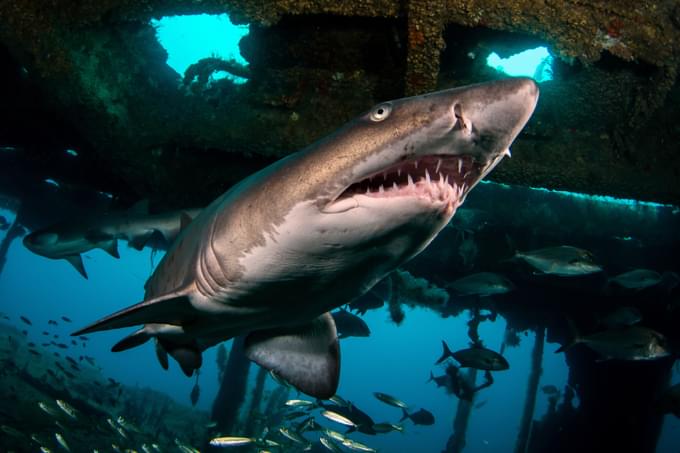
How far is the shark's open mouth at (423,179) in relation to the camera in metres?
1.50

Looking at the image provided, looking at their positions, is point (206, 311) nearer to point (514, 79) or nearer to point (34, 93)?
point (514, 79)

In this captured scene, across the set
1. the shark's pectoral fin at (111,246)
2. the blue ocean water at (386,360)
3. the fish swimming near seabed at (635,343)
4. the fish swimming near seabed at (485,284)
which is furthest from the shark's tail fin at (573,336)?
the blue ocean water at (386,360)

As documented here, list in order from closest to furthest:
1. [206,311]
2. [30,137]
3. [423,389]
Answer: [206,311] < [30,137] < [423,389]

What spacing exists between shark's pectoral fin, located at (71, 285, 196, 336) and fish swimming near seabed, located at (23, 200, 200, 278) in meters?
2.22

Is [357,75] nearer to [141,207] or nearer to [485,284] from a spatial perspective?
[141,207]

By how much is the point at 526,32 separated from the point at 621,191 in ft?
6.30

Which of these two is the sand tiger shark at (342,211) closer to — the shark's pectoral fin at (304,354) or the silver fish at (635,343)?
the shark's pectoral fin at (304,354)

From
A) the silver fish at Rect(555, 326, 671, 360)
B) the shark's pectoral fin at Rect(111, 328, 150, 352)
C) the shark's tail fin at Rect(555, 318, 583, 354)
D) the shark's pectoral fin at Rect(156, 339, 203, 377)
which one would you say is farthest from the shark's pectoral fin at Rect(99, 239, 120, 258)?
the silver fish at Rect(555, 326, 671, 360)

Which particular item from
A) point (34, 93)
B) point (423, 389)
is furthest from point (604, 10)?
point (423, 389)

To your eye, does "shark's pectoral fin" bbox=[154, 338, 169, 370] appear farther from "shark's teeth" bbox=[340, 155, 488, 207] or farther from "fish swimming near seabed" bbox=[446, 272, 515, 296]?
"fish swimming near seabed" bbox=[446, 272, 515, 296]

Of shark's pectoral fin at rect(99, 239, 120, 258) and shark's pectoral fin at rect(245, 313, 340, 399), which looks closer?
shark's pectoral fin at rect(245, 313, 340, 399)

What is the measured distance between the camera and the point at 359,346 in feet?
630

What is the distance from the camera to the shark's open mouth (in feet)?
4.91

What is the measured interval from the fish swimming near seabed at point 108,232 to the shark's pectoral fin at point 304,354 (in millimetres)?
2001
